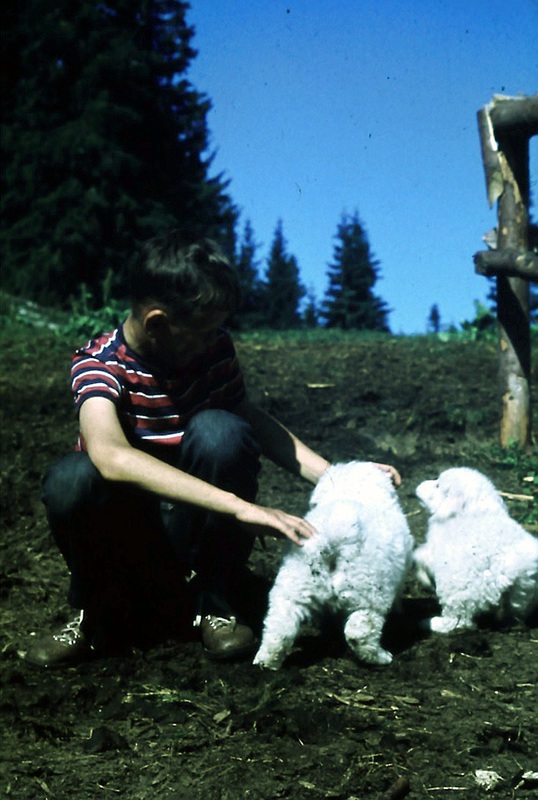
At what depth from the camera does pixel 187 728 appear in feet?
8.20

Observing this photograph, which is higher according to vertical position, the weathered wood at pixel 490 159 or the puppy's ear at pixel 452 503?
the weathered wood at pixel 490 159

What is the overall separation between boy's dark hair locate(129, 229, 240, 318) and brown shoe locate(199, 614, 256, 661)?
1080 mm

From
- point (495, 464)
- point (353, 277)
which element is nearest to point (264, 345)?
point (495, 464)

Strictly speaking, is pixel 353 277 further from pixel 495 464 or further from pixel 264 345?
pixel 495 464

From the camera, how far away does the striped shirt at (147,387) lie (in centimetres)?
303

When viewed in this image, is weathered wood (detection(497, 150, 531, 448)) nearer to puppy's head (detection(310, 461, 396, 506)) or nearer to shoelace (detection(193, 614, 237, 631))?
puppy's head (detection(310, 461, 396, 506))

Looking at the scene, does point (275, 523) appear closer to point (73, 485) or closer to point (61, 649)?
point (73, 485)

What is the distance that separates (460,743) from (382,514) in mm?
798

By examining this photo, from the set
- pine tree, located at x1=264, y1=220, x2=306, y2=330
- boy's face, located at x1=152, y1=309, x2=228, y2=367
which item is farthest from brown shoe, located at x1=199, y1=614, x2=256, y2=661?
pine tree, located at x1=264, y1=220, x2=306, y2=330

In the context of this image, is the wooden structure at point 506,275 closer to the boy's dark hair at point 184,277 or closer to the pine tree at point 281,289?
the boy's dark hair at point 184,277

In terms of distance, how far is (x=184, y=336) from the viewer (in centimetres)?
300

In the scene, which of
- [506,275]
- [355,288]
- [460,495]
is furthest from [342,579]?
[355,288]

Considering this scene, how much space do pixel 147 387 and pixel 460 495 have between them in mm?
1174

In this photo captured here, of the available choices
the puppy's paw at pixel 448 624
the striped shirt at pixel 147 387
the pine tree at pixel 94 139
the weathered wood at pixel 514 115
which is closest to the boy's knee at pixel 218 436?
the striped shirt at pixel 147 387
